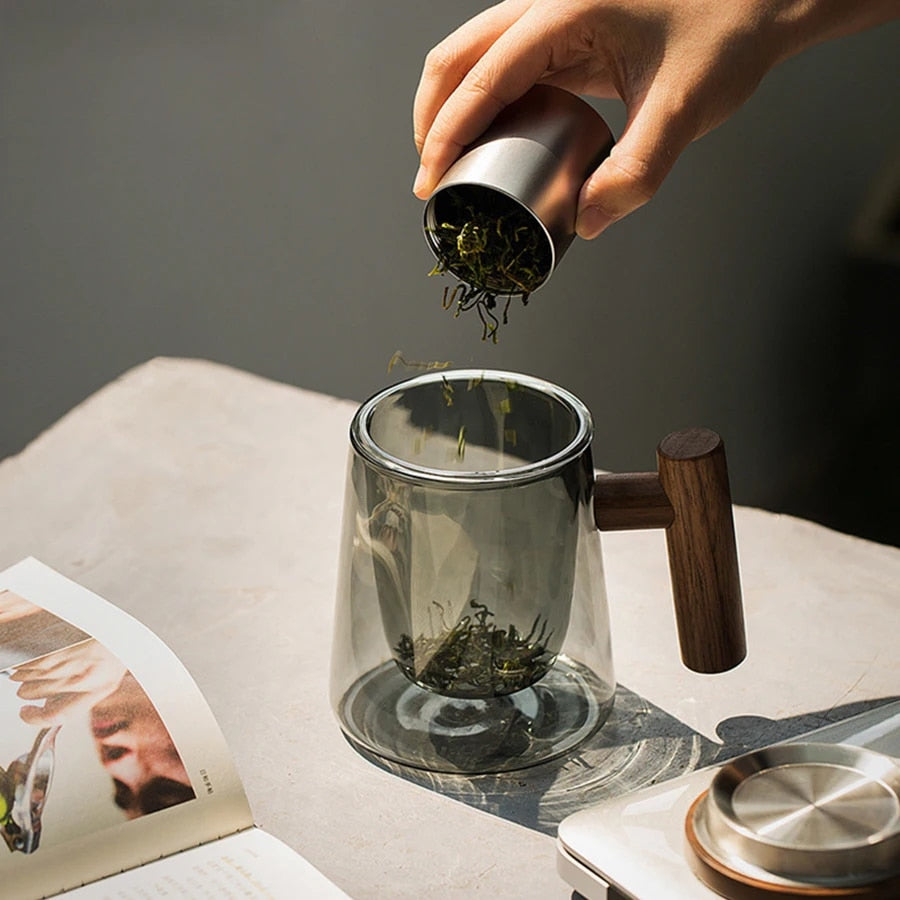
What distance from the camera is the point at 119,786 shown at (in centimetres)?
75

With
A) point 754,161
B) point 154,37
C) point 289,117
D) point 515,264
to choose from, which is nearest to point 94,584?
point 515,264

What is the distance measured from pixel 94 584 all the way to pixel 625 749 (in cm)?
43

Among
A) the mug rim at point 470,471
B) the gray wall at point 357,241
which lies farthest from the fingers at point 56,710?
the gray wall at point 357,241

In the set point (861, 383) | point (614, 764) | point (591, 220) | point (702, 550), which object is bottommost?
point (861, 383)

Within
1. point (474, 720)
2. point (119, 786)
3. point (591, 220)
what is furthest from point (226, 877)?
point (591, 220)

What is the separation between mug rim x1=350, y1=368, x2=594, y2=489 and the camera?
29.2 inches

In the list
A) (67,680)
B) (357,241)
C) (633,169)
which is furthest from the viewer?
(357,241)

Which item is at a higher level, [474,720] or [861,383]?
[474,720]

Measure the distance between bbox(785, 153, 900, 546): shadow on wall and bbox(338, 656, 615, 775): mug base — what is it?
57.7 inches

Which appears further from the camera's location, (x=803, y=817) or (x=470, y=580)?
(x=470, y=580)

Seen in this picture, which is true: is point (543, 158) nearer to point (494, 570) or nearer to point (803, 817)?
point (494, 570)

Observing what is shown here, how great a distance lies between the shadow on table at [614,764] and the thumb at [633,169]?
0.31m

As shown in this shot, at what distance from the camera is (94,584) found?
39.6 inches

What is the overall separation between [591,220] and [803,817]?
1.09 feet
